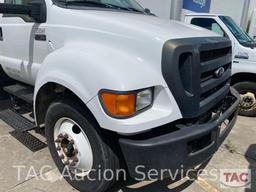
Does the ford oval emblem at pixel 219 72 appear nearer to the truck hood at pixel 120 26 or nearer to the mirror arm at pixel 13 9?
the truck hood at pixel 120 26

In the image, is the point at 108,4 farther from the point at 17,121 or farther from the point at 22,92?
the point at 17,121

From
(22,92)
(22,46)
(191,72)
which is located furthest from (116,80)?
(22,92)

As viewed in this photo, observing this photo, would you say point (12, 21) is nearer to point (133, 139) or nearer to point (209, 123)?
point (133, 139)

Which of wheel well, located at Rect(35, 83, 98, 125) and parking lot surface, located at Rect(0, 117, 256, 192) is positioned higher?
wheel well, located at Rect(35, 83, 98, 125)

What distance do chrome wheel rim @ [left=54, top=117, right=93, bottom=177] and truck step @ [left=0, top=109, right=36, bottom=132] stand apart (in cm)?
80

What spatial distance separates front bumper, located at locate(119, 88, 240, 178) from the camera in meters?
2.36

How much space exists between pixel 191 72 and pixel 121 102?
643 millimetres

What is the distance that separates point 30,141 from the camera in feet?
13.0

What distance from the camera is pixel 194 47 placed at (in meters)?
2.59

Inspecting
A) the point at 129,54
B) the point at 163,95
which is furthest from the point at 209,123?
the point at 129,54

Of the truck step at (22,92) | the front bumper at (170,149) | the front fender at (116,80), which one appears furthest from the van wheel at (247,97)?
the truck step at (22,92)


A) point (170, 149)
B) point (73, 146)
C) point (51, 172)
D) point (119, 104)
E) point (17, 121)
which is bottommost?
point (51, 172)

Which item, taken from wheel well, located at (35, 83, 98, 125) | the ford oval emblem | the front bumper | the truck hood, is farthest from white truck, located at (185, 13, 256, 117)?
wheel well, located at (35, 83, 98, 125)

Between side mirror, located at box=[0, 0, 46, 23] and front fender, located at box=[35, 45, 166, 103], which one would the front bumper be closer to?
front fender, located at box=[35, 45, 166, 103]
